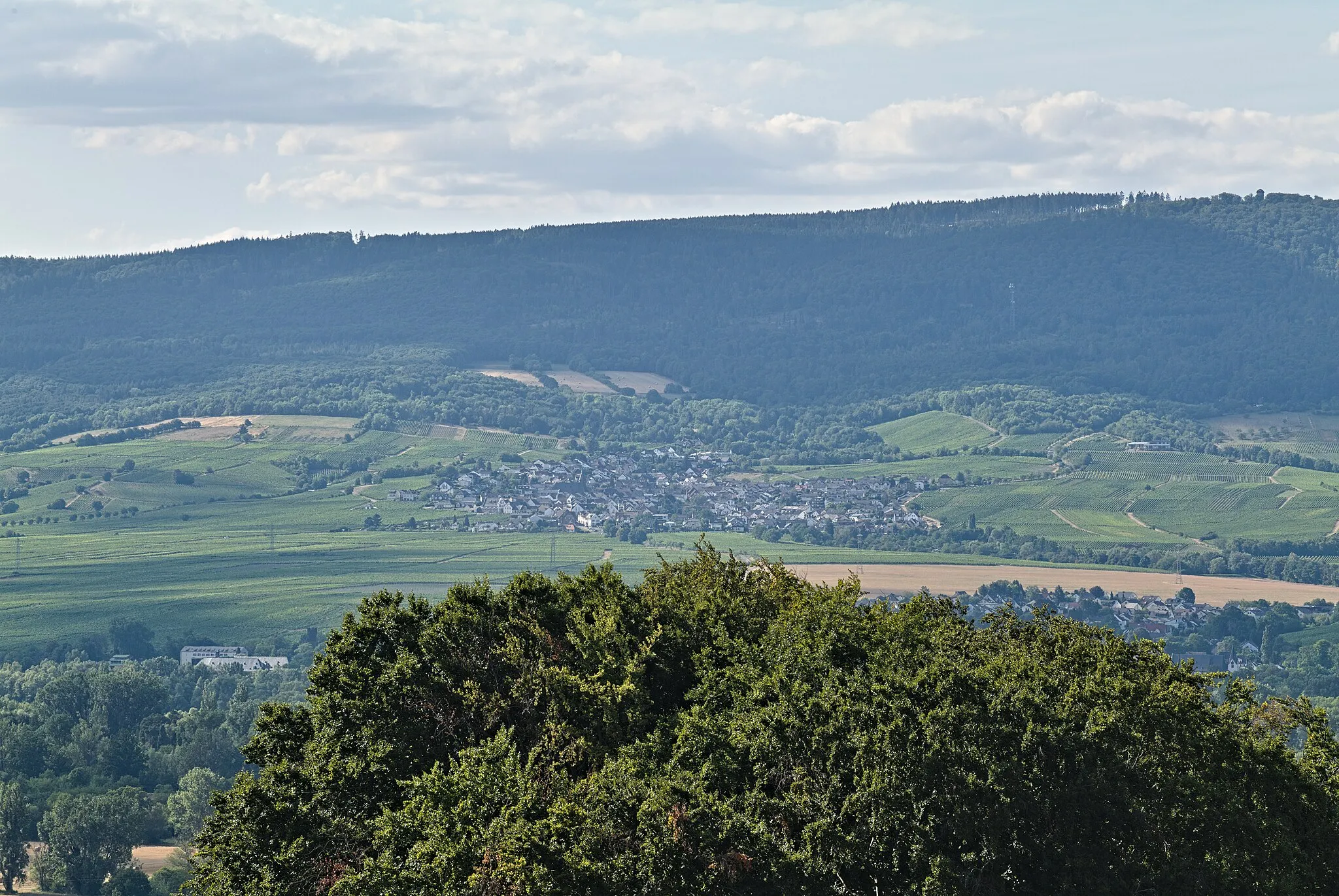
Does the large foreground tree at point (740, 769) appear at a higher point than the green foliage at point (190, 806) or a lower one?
higher

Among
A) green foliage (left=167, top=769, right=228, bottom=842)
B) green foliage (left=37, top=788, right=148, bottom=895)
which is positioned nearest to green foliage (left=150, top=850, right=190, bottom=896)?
green foliage (left=37, top=788, right=148, bottom=895)

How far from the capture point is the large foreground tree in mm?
39562

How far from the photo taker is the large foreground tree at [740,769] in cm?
3956

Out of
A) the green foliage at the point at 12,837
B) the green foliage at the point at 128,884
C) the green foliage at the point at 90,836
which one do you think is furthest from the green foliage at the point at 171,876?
the green foliage at the point at 12,837

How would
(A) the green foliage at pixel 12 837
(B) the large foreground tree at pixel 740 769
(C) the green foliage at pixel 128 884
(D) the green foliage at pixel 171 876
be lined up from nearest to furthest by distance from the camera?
(B) the large foreground tree at pixel 740 769
(D) the green foliage at pixel 171 876
(C) the green foliage at pixel 128 884
(A) the green foliage at pixel 12 837

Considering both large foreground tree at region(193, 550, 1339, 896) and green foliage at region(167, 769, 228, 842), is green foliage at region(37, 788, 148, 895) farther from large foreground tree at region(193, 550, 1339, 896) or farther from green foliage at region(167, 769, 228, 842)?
large foreground tree at region(193, 550, 1339, 896)

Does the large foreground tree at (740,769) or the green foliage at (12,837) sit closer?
the large foreground tree at (740,769)

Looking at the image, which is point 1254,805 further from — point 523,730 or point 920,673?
point 523,730

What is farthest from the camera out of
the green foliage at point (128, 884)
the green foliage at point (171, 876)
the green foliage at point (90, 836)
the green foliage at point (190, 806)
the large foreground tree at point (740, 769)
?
the green foliage at point (190, 806)

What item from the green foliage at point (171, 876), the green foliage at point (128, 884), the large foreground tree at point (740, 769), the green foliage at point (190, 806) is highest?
the large foreground tree at point (740, 769)

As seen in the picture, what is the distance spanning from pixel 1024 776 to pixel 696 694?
8.66 m

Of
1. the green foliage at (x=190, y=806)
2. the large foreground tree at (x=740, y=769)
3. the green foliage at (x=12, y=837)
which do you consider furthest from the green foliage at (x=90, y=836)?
the large foreground tree at (x=740, y=769)

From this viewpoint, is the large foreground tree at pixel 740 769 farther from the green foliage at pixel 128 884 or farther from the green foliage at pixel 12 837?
the green foliage at pixel 12 837

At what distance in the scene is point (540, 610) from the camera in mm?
49375
